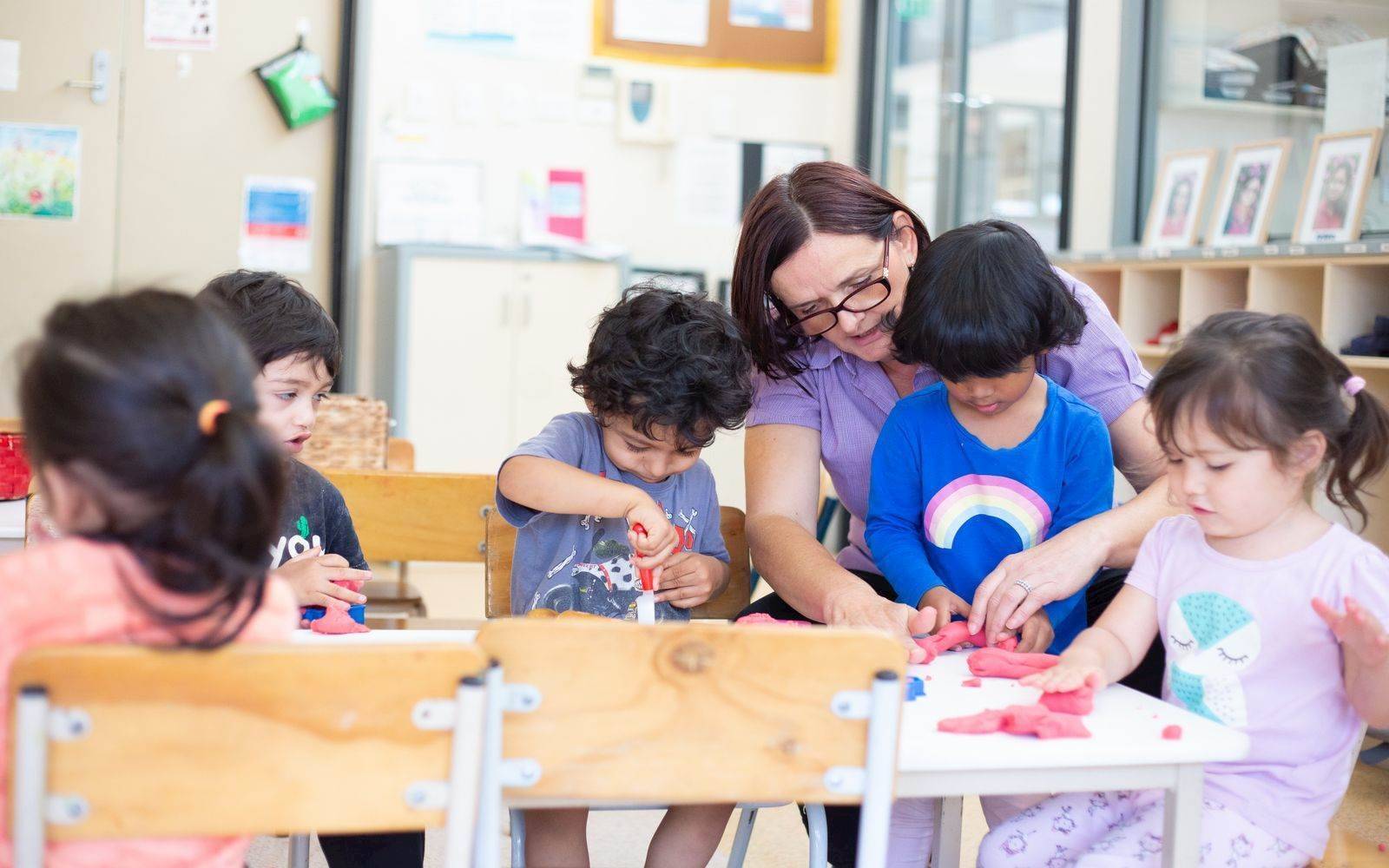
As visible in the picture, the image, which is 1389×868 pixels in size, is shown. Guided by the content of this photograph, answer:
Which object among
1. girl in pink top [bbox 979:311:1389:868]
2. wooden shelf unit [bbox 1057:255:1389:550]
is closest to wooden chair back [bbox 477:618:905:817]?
girl in pink top [bbox 979:311:1389:868]

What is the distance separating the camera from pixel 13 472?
2.16 meters

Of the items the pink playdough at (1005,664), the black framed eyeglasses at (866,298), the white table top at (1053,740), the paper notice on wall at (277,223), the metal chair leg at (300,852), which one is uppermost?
the paper notice on wall at (277,223)

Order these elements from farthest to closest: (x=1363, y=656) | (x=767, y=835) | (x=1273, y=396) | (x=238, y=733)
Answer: (x=767, y=835), (x=1273, y=396), (x=1363, y=656), (x=238, y=733)

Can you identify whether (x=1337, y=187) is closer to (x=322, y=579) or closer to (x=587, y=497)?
(x=587, y=497)

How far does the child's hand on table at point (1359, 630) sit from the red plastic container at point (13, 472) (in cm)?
185

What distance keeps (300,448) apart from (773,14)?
4.52 m

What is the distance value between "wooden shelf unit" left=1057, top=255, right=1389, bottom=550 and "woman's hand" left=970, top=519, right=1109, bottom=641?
1327mm

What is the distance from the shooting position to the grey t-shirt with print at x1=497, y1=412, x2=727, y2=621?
6.21 feet

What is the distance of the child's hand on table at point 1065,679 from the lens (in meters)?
1.37

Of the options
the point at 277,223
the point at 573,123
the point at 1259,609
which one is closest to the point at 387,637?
the point at 1259,609

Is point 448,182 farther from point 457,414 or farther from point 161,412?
point 161,412

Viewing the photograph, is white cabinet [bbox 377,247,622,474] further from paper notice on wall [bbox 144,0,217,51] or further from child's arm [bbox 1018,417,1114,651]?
child's arm [bbox 1018,417,1114,651]

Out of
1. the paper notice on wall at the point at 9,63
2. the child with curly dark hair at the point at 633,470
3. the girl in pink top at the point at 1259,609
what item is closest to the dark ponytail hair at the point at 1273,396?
the girl in pink top at the point at 1259,609

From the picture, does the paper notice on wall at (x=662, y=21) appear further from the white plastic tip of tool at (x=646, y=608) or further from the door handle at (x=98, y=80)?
the white plastic tip of tool at (x=646, y=608)
